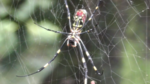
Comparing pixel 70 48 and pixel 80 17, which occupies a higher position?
pixel 80 17

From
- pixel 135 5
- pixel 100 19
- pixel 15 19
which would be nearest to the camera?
pixel 135 5

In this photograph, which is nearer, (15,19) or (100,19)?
(100,19)

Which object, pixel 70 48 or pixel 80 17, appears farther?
pixel 70 48

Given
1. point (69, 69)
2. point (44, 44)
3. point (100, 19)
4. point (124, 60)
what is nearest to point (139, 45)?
point (124, 60)

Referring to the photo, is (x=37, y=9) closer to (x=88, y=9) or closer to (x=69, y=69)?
(x=88, y=9)

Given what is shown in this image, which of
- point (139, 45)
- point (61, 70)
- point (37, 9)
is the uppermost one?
point (37, 9)

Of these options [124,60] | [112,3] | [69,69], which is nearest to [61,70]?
[69,69]

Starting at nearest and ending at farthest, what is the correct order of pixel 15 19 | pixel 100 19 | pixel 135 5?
1. pixel 135 5
2. pixel 100 19
3. pixel 15 19

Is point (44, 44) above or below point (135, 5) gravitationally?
below
